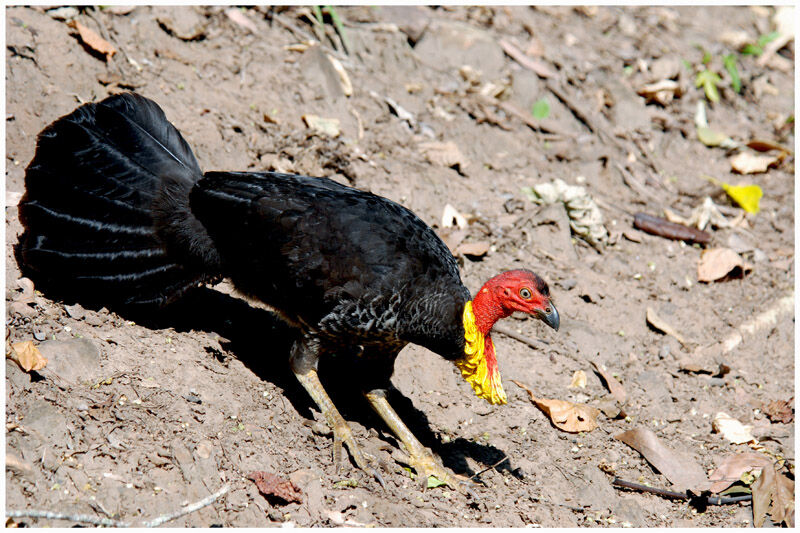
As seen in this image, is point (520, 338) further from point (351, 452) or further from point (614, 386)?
point (351, 452)

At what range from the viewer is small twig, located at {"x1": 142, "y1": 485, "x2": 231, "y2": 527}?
10.5 feet

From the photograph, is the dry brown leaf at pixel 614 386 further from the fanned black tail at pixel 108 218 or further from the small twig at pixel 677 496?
the fanned black tail at pixel 108 218

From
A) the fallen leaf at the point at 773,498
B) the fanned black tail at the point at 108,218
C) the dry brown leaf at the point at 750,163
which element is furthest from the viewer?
the dry brown leaf at the point at 750,163

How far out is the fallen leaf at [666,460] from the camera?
4457 mm

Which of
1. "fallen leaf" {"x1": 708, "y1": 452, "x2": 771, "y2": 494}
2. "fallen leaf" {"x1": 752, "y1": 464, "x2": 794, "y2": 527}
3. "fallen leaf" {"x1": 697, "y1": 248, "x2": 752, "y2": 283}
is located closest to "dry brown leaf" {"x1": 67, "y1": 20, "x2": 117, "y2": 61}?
"fallen leaf" {"x1": 697, "y1": 248, "x2": 752, "y2": 283}

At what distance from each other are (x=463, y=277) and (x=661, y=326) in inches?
60.0

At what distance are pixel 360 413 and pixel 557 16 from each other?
540cm

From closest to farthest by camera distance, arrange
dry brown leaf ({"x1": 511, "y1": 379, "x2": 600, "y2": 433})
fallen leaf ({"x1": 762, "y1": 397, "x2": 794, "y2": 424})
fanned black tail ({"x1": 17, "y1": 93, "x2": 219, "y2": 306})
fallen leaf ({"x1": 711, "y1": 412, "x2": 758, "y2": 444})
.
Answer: fanned black tail ({"x1": 17, "y1": 93, "x2": 219, "y2": 306}) < dry brown leaf ({"x1": 511, "y1": 379, "x2": 600, "y2": 433}) < fallen leaf ({"x1": 711, "y1": 412, "x2": 758, "y2": 444}) < fallen leaf ({"x1": 762, "y1": 397, "x2": 794, "y2": 424})

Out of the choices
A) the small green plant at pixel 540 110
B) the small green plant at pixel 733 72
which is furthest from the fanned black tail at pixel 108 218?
the small green plant at pixel 733 72

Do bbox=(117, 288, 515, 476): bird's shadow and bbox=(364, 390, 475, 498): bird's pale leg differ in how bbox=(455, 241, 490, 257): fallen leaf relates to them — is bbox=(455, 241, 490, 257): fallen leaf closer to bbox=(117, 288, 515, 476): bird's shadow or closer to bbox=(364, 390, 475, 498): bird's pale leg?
bbox=(117, 288, 515, 476): bird's shadow

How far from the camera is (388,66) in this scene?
6781 mm

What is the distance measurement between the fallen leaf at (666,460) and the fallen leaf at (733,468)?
0.22 feet

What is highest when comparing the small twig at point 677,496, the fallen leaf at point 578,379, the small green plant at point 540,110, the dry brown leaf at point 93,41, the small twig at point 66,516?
the dry brown leaf at point 93,41

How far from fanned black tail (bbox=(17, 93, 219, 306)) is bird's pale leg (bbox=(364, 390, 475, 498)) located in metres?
1.26
